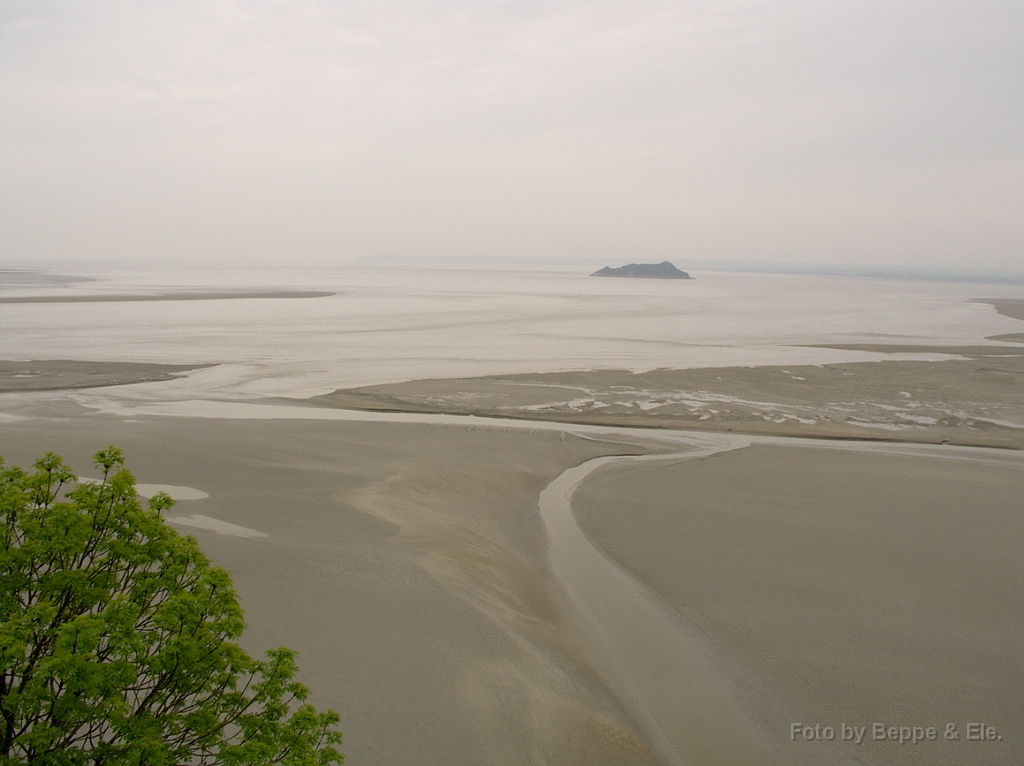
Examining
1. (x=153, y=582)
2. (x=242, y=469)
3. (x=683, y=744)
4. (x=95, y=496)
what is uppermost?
(x=95, y=496)

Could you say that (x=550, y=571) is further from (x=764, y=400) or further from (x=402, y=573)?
(x=764, y=400)

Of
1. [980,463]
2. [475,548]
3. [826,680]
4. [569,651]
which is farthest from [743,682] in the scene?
[980,463]

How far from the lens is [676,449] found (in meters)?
22.1

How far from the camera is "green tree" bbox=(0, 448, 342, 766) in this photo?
4520 mm

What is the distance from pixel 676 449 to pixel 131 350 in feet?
101

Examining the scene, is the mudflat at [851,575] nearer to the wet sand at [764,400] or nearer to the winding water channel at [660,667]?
the winding water channel at [660,667]

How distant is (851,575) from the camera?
12977 mm

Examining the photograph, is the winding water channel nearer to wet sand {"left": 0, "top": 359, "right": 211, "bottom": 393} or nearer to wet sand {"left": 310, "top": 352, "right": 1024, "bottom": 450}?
wet sand {"left": 310, "top": 352, "right": 1024, "bottom": 450}

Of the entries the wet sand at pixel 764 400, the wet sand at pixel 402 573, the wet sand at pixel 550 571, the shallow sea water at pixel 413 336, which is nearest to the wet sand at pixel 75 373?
the shallow sea water at pixel 413 336

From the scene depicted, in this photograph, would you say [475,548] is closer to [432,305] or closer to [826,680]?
[826,680]

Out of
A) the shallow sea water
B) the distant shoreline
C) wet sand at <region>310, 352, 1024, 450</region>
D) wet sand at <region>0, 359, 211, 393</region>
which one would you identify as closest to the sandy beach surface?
wet sand at <region>310, 352, 1024, 450</region>

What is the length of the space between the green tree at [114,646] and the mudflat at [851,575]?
6.68m

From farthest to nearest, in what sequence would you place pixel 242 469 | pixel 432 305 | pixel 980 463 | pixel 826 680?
pixel 432 305, pixel 980 463, pixel 242 469, pixel 826 680

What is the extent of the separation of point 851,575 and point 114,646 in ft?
39.1
